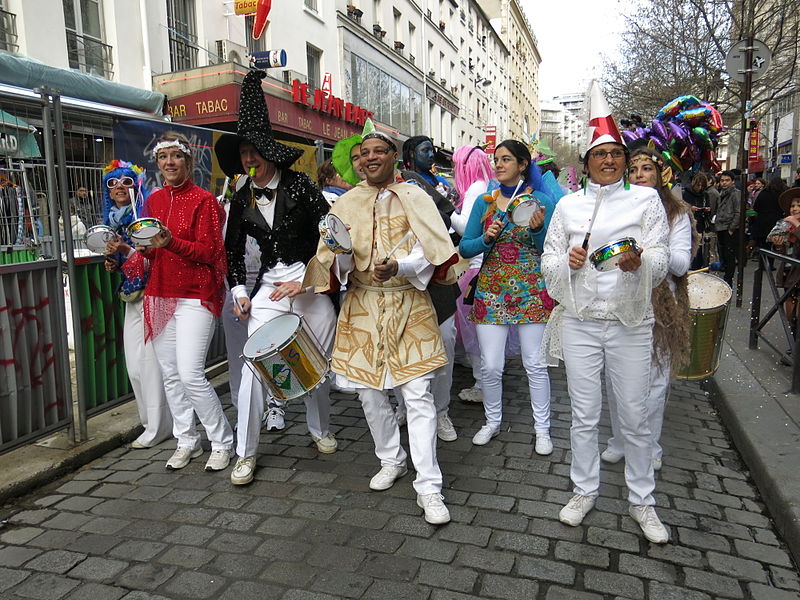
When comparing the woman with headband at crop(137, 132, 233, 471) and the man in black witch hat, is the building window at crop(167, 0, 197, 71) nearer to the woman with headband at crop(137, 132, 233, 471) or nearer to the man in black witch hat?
the woman with headband at crop(137, 132, 233, 471)

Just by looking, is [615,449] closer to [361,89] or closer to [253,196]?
[253,196]

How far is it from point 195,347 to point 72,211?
1.39m

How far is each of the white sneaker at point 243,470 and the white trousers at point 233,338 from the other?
36.5 inches

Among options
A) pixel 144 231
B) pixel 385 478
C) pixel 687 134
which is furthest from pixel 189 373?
pixel 687 134

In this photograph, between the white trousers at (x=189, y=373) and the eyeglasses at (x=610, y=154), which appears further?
the white trousers at (x=189, y=373)

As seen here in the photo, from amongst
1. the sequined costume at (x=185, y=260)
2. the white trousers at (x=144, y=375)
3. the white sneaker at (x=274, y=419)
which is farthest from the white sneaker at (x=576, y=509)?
the white trousers at (x=144, y=375)

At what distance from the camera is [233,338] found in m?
4.66

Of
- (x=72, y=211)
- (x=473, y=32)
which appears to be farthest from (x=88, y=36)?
(x=473, y=32)

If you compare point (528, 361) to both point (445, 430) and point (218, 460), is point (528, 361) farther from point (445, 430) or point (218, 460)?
point (218, 460)

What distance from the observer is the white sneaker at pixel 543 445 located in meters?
4.06

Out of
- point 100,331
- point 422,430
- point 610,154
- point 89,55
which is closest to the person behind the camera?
point 610,154

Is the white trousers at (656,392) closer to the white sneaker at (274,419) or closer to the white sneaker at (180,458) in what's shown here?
the white sneaker at (274,419)

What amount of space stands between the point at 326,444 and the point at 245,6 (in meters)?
12.5

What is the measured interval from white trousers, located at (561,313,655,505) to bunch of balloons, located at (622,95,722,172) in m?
1.73
